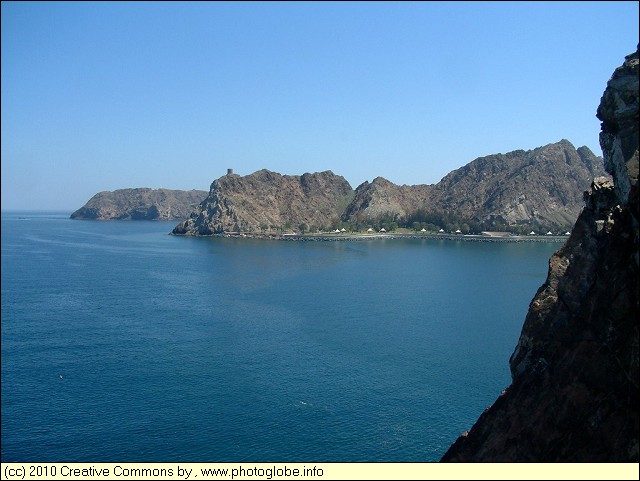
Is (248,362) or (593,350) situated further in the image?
(248,362)

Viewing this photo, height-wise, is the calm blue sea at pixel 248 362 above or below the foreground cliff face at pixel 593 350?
below

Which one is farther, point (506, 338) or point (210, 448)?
point (506, 338)

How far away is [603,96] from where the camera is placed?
22.3m

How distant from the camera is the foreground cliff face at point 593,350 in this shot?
1967 centimetres

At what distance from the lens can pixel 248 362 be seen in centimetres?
5012

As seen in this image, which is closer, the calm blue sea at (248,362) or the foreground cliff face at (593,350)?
the foreground cliff face at (593,350)

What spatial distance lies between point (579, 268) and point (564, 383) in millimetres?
4996

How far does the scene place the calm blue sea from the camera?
34688 mm

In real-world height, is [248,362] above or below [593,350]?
below

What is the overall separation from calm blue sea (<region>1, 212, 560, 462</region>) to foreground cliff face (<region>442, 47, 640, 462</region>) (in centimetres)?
1143

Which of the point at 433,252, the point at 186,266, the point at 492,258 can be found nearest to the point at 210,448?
the point at 186,266

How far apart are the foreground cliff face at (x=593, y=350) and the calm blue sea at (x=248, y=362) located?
450 inches

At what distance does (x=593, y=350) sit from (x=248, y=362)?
33960 millimetres

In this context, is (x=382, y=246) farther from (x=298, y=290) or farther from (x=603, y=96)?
(x=603, y=96)
